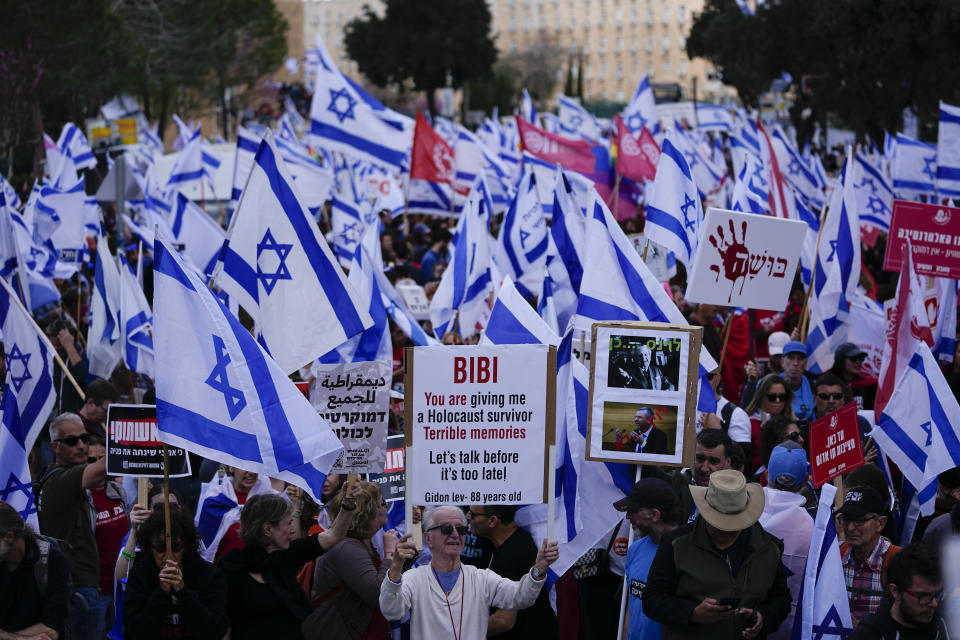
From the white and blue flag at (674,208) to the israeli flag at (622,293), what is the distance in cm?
258

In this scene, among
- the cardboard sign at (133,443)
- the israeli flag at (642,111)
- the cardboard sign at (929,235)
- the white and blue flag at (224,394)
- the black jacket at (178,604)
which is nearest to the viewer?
the black jacket at (178,604)

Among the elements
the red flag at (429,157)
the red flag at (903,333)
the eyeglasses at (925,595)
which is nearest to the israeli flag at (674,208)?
the red flag at (903,333)

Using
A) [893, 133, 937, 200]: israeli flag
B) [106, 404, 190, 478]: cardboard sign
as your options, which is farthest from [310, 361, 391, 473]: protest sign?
[893, 133, 937, 200]: israeli flag

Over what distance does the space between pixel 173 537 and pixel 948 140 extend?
1141cm

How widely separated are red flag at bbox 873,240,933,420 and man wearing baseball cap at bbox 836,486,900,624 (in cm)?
256

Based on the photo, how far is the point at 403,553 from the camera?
5.25 metres

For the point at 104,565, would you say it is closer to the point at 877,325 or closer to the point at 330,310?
the point at 330,310

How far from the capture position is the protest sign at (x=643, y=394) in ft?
20.4

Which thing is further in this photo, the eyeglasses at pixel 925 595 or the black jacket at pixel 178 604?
the black jacket at pixel 178 604

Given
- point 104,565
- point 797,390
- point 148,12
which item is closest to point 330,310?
point 104,565

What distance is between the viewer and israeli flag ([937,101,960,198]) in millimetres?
14664

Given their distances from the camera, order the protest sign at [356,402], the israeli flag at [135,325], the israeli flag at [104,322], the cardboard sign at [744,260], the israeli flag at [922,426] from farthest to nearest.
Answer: the israeli flag at [104,322], the israeli flag at [135,325], the cardboard sign at [744,260], the israeli flag at [922,426], the protest sign at [356,402]

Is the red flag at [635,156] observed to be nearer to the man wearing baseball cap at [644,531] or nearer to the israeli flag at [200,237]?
the israeli flag at [200,237]

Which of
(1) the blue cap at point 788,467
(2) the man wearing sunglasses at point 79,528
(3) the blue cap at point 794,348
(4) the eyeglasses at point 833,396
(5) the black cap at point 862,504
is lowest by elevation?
(2) the man wearing sunglasses at point 79,528
